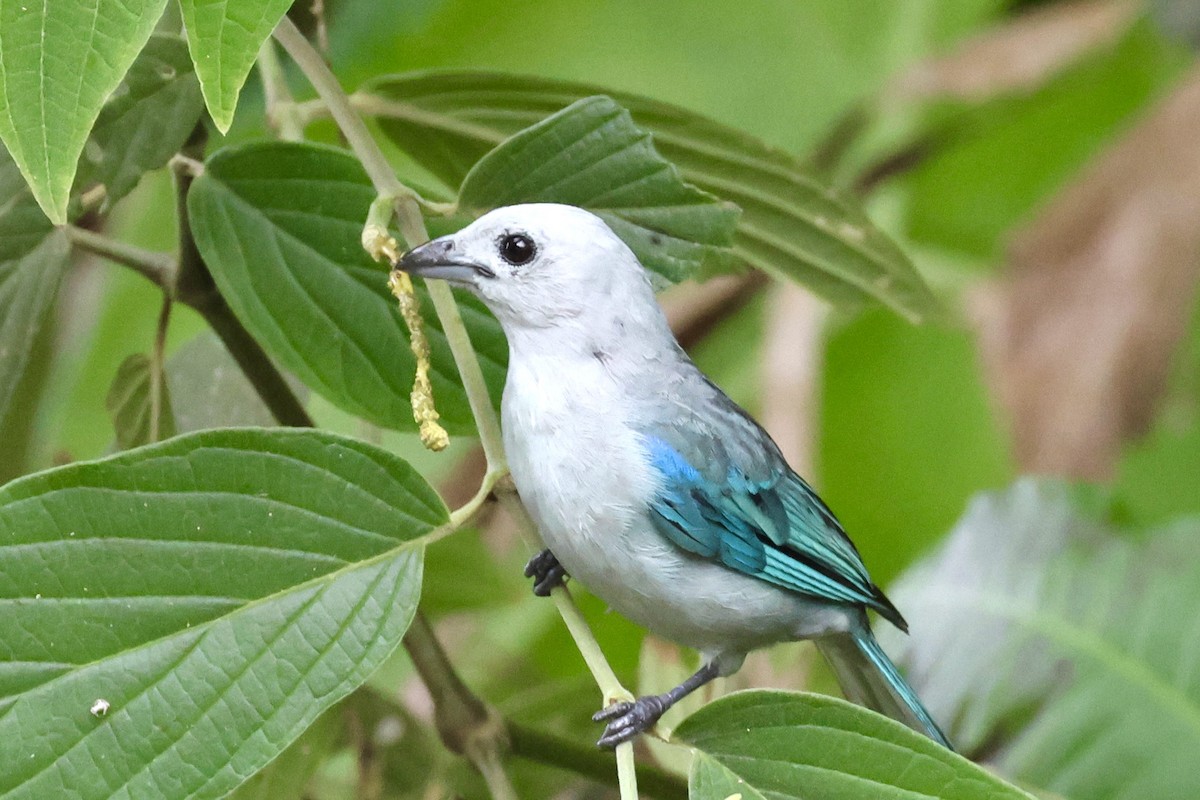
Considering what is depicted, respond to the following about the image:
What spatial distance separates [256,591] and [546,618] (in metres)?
1.94

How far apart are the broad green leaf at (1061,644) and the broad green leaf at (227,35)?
1.47 m

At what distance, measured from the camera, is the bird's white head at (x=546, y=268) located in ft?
3.95

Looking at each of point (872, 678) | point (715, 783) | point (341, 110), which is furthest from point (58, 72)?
point (872, 678)

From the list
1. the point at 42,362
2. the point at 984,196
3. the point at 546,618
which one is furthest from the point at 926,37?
the point at 42,362

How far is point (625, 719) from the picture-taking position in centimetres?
106

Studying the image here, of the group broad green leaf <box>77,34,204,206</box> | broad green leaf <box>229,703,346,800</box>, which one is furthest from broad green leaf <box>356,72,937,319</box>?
broad green leaf <box>229,703,346,800</box>

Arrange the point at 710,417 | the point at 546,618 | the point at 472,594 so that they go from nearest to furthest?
the point at 710,417 < the point at 472,594 < the point at 546,618

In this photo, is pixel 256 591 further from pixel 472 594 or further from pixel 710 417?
pixel 472 594

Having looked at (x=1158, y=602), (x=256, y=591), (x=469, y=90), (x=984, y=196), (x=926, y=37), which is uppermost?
(x=926, y=37)

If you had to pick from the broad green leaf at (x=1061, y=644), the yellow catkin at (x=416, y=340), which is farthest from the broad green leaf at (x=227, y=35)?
the broad green leaf at (x=1061, y=644)

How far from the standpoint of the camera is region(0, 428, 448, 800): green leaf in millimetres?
933

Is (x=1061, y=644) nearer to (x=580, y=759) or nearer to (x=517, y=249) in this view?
(x=580, y=759)

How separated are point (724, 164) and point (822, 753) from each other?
66cm

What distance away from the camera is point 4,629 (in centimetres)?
93
